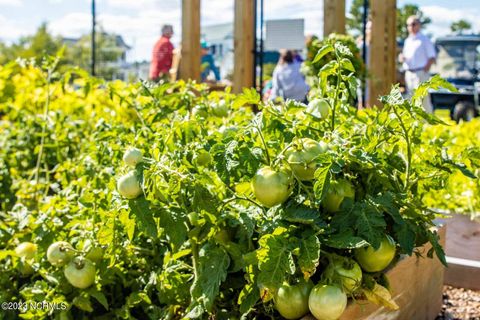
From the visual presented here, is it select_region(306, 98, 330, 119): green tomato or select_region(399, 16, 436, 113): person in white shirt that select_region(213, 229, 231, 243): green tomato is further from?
select_region(399, 16, 436, 113): person in white shirt

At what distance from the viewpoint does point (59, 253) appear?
1542mm

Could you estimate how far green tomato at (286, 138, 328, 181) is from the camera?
3.82 feet

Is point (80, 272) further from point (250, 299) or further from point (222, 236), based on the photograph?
point (250, 299)

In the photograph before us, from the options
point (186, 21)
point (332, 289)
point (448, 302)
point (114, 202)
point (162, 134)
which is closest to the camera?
point (332, 289)

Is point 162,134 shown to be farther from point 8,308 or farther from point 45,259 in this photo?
point 8,308

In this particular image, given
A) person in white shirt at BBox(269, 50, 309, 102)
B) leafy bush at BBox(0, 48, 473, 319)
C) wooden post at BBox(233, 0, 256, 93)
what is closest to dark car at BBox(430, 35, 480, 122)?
person in white shirt at BBox(269, 50, 309, 102)

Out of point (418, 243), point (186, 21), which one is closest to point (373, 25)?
point (186, 21)

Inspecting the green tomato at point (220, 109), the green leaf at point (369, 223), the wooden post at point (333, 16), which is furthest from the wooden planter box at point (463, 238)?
the wooden post at point (333, 16)

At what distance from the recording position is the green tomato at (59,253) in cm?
154

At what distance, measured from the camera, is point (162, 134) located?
1.45 meters

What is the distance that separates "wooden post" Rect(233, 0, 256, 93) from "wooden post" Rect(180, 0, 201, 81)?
366 mm

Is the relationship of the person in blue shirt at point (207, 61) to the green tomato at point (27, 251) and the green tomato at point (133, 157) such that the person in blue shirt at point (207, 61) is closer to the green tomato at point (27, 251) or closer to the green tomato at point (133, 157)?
the green tomato at point (27, 251)

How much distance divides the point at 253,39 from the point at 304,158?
490cm

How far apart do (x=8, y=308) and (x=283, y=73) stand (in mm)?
4828
